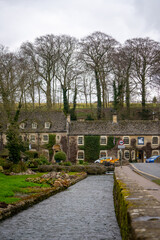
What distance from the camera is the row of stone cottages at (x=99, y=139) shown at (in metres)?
56.6

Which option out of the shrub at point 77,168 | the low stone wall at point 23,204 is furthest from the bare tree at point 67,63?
the low stone wall at point 23,204

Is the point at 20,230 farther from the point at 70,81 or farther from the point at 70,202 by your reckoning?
the point at 70,81

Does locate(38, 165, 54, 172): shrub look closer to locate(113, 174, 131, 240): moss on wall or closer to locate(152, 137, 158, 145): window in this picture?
locate(152, 137, 158, 145): window

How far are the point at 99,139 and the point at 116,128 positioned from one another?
12.8 ft

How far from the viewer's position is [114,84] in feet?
208

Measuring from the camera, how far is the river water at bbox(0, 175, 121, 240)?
10517 mm

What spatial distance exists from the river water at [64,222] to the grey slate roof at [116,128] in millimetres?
39494

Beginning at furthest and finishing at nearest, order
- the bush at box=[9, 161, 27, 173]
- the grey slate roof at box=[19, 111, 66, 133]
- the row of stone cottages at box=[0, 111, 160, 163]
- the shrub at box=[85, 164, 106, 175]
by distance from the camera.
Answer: the grey slate roof at box=[19, 111, 66, 133] → the row of stone cottages at box=[0, 111, 160, 163] → the shrub at box=[85, 164, 106, 175] → the bush at box=[9, 161, 27, 173]

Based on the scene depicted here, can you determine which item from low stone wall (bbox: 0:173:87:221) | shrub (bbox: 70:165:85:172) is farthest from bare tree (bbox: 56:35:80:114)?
low stone wall (bbox: 0:173:87:221)

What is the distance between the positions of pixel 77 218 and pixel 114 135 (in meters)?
44.4

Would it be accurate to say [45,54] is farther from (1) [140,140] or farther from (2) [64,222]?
(2) [64,222]

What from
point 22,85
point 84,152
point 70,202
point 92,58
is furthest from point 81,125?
point 70,202

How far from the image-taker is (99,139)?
57.0m

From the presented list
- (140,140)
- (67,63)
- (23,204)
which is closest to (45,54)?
(67,63)
